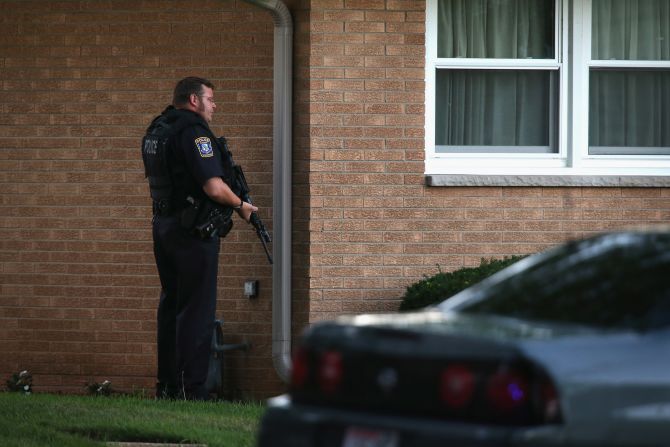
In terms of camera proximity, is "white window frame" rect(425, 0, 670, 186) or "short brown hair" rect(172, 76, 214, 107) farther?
"white window frame" rect(425, 0, 670, 186)

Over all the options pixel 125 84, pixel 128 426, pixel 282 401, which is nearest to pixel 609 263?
pixel 282 401

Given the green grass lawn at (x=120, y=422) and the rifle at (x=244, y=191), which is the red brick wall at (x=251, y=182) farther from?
the green grass lawn at (x=120, y=422)

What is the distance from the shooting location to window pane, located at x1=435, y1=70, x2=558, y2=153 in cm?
A: 955

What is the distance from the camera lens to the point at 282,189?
9312mm

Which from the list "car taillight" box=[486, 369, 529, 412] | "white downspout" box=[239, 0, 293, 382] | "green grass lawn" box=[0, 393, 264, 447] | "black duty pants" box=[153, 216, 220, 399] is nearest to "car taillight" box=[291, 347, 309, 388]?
"car taillight" box=[486, 369, 529, 412]

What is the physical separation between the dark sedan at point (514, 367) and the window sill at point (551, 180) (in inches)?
188

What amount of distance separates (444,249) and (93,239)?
257 centimetres

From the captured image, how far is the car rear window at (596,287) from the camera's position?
3.88 metres

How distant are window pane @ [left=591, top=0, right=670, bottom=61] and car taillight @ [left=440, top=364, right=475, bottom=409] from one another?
609 cm

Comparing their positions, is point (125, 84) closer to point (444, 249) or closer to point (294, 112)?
point (294, 112)

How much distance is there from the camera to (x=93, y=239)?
9898 millimetres

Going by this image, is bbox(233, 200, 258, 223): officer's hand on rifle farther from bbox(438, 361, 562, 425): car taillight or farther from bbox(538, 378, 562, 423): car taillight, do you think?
bbox(538, 378, 562, 423): car taillight

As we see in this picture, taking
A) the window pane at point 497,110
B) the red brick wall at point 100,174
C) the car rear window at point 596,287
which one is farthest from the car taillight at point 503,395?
the red brick wall at point 100,174

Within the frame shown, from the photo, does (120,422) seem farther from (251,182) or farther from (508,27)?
(508,27)
